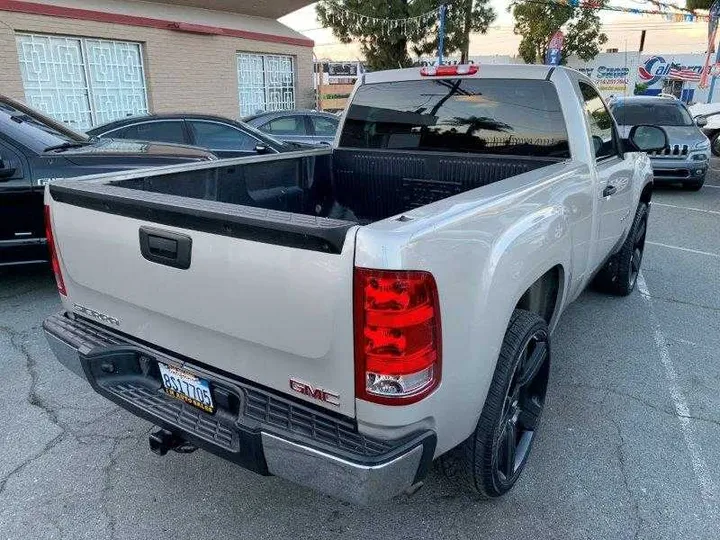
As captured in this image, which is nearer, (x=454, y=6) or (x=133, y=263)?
(x=133, y=263)

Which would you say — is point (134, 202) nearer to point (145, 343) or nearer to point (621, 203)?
point (145, 343)

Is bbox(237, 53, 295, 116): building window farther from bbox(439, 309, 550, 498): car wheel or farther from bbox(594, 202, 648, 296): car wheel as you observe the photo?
bbox(439, 309, 550, 498): car wheel

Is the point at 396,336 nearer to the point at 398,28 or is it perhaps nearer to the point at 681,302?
the point at 681,302

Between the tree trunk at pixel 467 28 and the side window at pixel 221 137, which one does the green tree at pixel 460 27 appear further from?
the side window at pixel 221 137

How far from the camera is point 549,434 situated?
3002 millimetres

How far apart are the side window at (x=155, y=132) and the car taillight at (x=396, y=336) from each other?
639cm

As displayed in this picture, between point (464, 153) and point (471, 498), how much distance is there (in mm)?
2123

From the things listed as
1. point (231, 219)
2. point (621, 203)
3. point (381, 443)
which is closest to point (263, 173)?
point (231, 219)


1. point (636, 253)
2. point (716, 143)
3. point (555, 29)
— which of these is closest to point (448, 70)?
point (636, 253)

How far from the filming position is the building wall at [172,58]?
996cm

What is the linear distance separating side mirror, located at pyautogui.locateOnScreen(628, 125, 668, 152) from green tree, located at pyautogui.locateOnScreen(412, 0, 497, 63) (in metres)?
21.7

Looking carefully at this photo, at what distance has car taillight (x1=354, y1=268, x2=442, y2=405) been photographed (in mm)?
1623

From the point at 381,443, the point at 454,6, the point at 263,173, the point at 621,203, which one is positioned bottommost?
the point at 381,443

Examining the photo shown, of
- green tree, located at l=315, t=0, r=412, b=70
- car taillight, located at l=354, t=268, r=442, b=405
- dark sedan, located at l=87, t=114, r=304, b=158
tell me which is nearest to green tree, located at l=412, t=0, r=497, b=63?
green tree, located at l=315, t=0, r=412, b=70
